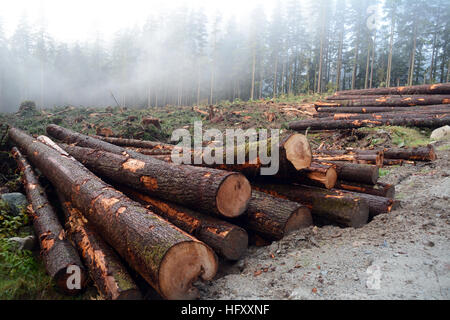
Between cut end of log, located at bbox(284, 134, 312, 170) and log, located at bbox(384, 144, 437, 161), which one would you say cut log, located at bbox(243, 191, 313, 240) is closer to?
cut end of log, located at bbox(284, 134, 312, 170)

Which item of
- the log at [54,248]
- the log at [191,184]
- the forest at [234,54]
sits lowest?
the log at [54,248]

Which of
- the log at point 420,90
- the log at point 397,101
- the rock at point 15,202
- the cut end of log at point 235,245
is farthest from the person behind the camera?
the log at point 420,90

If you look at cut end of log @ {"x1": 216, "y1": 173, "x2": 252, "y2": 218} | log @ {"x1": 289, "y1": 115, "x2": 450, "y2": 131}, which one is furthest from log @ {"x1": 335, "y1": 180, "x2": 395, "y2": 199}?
log @ {"x1": 289, "y1": 115, "x2": 450, "y2": 131}

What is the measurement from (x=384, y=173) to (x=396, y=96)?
8362 millimetres

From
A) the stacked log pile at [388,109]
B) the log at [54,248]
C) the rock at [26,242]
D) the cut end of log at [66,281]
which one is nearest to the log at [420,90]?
the stacked log pile at [388,109]

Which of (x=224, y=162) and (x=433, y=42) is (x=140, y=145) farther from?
(x=433, y=42)

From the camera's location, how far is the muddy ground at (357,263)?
2.32 meters

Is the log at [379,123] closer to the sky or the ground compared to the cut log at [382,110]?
Answer: closer to the ground

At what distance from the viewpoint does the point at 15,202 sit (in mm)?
4551

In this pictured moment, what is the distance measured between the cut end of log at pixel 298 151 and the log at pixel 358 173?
2.76 ft

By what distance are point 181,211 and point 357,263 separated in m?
2.20

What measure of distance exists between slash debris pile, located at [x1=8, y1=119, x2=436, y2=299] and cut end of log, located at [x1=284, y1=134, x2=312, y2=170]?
0.05 ft

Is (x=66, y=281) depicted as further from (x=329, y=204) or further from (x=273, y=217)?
(x=329, y=204)

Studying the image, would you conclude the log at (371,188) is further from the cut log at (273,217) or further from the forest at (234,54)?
the forest at (234,54)
